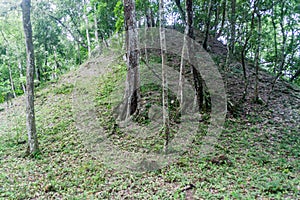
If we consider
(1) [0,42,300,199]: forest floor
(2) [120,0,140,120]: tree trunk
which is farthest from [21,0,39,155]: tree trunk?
(2) [120,0,140,120]: tree trunk

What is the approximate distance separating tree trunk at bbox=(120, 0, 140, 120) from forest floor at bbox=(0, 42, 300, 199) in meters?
1.37

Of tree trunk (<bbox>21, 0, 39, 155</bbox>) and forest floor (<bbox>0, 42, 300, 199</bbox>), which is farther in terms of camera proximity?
tree trunk (<bbox>21, 0, 39, 155</bbox>)

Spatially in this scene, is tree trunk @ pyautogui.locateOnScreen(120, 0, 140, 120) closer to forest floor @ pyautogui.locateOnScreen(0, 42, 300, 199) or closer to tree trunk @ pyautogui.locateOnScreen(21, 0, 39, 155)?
forest floor @ pyautogui.locateOnScreen(0, 42, 300, 199)

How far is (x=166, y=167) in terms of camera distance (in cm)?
644

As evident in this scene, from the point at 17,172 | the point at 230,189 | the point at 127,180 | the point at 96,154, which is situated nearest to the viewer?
the point at 230,189

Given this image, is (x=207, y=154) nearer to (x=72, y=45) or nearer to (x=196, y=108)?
(x=196, y=108)

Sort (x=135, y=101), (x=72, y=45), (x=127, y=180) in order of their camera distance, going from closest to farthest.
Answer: (x=127, y=180) < (x=135, y=101) < (x=72, y=45)

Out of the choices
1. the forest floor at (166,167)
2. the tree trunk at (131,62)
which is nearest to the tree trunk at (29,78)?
the forest floor at (166,167)

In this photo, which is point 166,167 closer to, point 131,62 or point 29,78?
point 131,62

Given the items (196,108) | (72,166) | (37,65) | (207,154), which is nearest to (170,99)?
(196,108)

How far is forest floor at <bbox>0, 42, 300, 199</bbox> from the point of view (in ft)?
17.6

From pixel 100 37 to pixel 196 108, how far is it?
41.1 feet

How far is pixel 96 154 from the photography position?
7430 mm

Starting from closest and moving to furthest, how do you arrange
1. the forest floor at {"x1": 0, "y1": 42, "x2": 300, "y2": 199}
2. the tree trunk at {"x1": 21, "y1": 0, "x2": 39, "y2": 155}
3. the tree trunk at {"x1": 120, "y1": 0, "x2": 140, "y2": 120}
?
the forest floor at {"x1": 0, "y1": 42, "x2": 300, "y2": 199} → the tree trunk at {"x1": 21, "y1": 0, "x2": 39, "y2": 155} → the tree trunk at {"x1": 120, "y1": 0, "x2": 140, "y2": 120}
